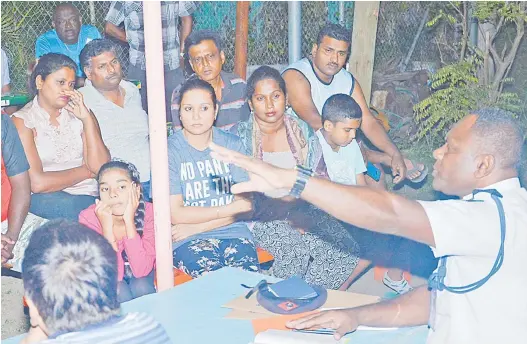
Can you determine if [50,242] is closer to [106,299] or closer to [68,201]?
[106,299]

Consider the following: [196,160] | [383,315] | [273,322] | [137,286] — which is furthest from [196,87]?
[383,315]

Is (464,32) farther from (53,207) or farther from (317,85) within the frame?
(53,207)

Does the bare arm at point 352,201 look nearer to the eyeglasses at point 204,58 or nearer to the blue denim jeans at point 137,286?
the blue denim jeans at point 137,286

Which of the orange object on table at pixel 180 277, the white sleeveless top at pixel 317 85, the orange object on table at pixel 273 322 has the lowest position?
the orange object on table at pixel 180 277

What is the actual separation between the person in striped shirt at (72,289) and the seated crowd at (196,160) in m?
1.60

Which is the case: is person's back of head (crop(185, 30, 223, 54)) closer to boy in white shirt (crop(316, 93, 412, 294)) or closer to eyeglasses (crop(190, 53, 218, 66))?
eyeglasses (crop(190, 53, 218, 66))

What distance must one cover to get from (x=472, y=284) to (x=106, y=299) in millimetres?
1074

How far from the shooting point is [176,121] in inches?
177

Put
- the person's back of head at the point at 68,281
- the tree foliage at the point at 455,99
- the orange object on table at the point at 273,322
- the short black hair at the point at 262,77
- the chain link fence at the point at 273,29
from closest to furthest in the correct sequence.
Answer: the person's back of head at the point at 68,281 → the orange object on table at the point at 273,322 → the short black hair at the point at 262,77 → the tree foliage at the point at 455,99 → the chain link fence at the point at 273,29

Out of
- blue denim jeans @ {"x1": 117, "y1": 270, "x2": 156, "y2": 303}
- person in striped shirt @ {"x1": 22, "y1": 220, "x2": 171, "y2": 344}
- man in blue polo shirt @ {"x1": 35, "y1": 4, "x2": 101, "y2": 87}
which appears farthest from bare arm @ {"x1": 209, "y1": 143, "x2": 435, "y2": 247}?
man in blue polo shirt @ {"x1": 35, "y1": 4, "x2": 101, "y2": 87}

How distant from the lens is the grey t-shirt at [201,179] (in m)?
4.22

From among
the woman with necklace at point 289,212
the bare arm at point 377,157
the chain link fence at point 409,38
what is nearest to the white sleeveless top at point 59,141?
the woman with necklace at point 289,212

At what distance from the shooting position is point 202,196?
427 cm

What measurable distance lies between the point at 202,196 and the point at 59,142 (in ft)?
2.94
